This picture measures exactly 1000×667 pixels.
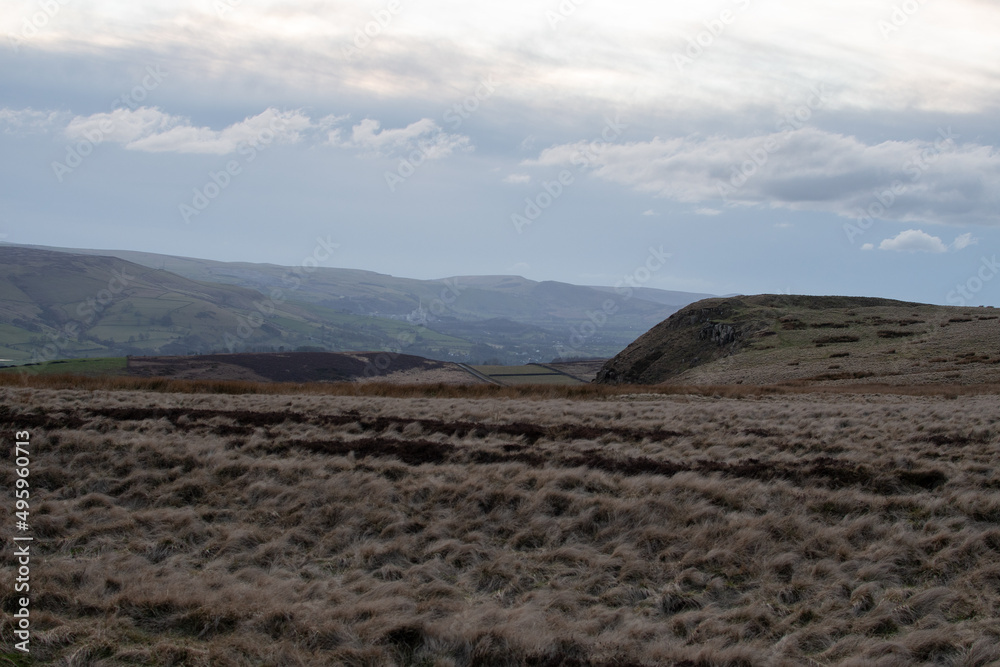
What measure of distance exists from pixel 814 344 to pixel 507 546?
6852 cm

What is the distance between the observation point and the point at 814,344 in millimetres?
68562

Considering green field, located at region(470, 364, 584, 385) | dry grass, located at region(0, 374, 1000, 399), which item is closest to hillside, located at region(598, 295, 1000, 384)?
green field, located at region(470, 364, 584, 385)

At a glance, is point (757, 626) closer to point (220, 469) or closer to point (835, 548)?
point (835, 548)

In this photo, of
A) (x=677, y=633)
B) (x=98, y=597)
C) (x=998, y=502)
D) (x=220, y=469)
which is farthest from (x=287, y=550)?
(x=998, y=502)

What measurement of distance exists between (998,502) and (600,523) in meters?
7.22

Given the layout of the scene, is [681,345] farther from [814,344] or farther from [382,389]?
[382,389]

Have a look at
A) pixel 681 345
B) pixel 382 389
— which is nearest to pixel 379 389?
pixel 382 389

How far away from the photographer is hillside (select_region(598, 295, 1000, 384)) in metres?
51.2

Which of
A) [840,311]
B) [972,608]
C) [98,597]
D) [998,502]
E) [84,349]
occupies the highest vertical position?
[840,311]

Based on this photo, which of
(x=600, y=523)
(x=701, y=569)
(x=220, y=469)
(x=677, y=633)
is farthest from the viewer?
(x=220, y=469)

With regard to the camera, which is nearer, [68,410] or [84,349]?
[68,410]

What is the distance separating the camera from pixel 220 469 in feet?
42.7

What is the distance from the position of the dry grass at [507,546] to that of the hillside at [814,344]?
127ft

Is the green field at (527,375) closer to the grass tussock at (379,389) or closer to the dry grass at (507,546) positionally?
the grass tussock at (379,389)
